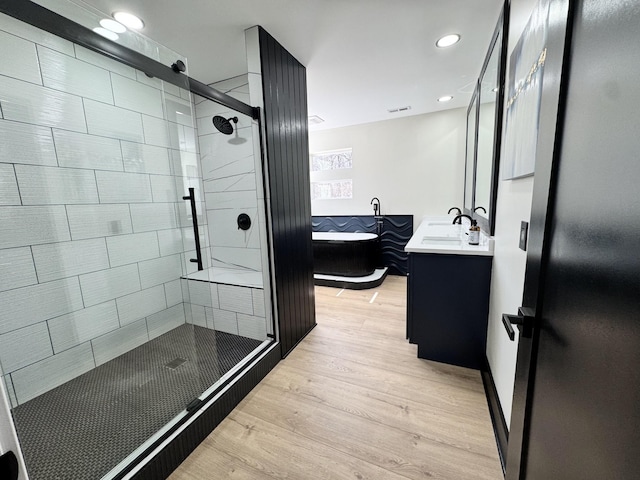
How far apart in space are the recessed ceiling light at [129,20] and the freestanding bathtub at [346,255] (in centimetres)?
312

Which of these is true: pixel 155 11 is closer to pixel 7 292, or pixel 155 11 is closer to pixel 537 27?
pixel 7 292

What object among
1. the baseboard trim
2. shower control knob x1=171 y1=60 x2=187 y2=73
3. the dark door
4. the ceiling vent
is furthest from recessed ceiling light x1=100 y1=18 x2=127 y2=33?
the ceiling vent

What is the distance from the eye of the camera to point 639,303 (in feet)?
1.31

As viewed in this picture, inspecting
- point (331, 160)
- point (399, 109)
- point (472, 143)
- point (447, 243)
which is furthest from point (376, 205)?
point (447, 243)

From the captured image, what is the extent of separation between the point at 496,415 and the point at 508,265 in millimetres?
920

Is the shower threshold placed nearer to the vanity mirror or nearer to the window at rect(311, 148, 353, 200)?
the vanity mirror

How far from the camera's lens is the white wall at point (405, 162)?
4125 mm

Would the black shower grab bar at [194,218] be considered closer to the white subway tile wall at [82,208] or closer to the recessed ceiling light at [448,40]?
the white subway tile wall at [82,208]

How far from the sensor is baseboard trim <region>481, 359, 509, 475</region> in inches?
52.5

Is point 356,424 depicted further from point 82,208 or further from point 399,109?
point 399,109

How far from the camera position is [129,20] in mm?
1798

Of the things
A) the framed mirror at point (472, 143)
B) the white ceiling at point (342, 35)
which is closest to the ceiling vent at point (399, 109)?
the white ceiling at point (342, 35)

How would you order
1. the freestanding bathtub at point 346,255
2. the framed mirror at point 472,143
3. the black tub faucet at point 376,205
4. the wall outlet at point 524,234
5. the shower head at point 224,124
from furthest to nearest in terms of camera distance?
the black tub faucet at point 376,205 < the freestanding bathtub at point 346,255 < the framed mirror at point 472,143 < the shower head at point 224,124 < the wall outlet at point 524,234

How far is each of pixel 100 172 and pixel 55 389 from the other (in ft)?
5.30
